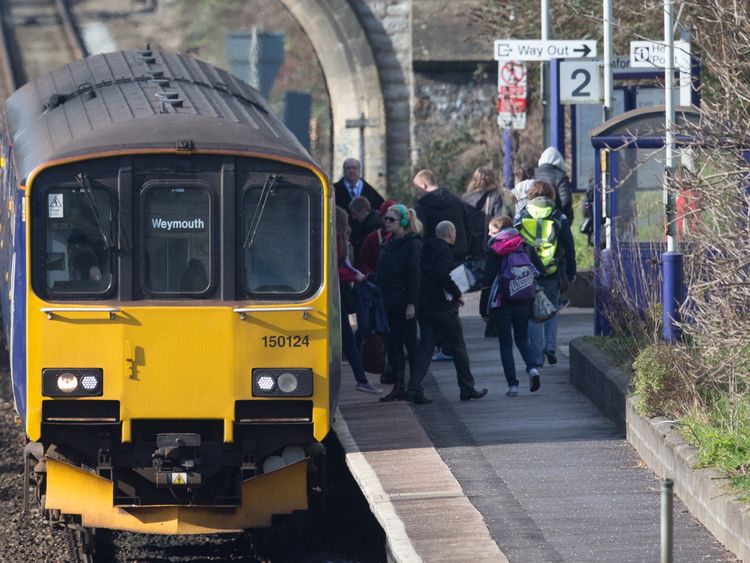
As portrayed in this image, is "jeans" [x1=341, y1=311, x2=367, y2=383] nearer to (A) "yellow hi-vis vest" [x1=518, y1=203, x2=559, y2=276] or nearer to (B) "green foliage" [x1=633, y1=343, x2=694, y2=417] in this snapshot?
(A) "yellow hi-vis vest" [x1=518, y1=203, x2=559, y2=276]

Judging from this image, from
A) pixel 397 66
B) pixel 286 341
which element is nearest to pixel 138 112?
pixel 286 341

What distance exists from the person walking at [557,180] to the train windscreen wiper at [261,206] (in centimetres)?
621

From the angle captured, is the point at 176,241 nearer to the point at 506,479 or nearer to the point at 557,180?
the point at 506,479

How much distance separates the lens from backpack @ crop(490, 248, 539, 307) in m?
13.1

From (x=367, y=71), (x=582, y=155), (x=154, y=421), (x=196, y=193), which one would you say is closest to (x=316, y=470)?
(x=154, y=421)

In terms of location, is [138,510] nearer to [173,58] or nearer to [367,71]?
[173,58]

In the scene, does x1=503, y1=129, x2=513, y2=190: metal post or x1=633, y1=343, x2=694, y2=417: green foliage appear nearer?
x1=633, y1=343, x2=694, y2=417: green foliage

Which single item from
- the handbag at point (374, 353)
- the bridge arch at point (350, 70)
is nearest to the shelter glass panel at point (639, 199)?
the handbag at point (374, 353)

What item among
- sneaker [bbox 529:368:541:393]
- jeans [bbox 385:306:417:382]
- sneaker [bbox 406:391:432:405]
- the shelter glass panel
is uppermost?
the shelter glass panel

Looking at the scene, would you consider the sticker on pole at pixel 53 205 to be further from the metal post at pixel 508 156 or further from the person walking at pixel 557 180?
the metal post at pixel 508 156

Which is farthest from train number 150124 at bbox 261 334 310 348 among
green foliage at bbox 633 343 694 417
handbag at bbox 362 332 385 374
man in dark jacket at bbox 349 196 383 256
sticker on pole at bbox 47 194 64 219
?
man in dark jacket at bbox 349 196 383 256

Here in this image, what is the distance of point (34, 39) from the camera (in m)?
38.8

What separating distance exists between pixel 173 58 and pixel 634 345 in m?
4.49

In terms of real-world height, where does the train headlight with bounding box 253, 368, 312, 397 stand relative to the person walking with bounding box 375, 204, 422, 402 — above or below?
below
